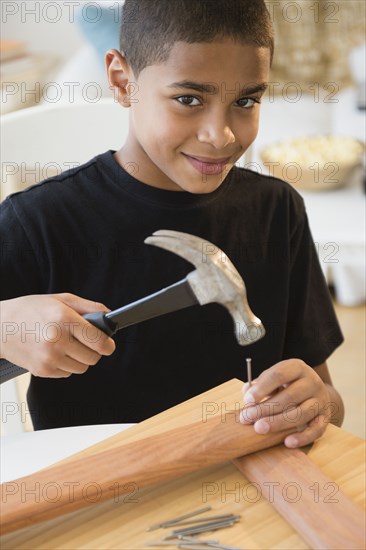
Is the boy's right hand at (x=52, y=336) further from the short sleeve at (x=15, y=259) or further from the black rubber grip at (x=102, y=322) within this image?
the short sleeve at (x=15, y=259)

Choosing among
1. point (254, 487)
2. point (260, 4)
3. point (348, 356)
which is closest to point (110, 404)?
point (254, 487)

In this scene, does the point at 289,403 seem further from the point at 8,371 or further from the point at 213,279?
the point at 8,371

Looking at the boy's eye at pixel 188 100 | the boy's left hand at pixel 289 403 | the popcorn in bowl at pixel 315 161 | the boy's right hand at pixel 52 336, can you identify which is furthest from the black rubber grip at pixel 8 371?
the popcorn in bowl at pixel 315 161

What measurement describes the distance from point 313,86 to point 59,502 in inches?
125

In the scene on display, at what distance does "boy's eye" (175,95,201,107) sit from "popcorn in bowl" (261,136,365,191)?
62.6 inches

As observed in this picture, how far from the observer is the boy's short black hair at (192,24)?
988 millimetres

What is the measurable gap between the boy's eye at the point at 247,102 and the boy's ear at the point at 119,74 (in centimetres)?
17

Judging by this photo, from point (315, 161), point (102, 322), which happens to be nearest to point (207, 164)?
point (102, 322)

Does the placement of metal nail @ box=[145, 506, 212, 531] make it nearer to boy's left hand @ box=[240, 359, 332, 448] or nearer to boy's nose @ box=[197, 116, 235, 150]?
boy's left hand @ box=[240, 359, 332, 448]

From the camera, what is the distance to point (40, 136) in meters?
1.55

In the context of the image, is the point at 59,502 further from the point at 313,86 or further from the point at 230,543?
the point at 313,86

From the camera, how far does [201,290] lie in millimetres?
790

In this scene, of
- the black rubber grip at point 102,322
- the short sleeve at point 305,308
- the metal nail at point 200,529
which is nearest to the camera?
the metal nail at point 200,529

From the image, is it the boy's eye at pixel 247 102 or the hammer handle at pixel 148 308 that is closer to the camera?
the hammer handle at pixel 148 308
